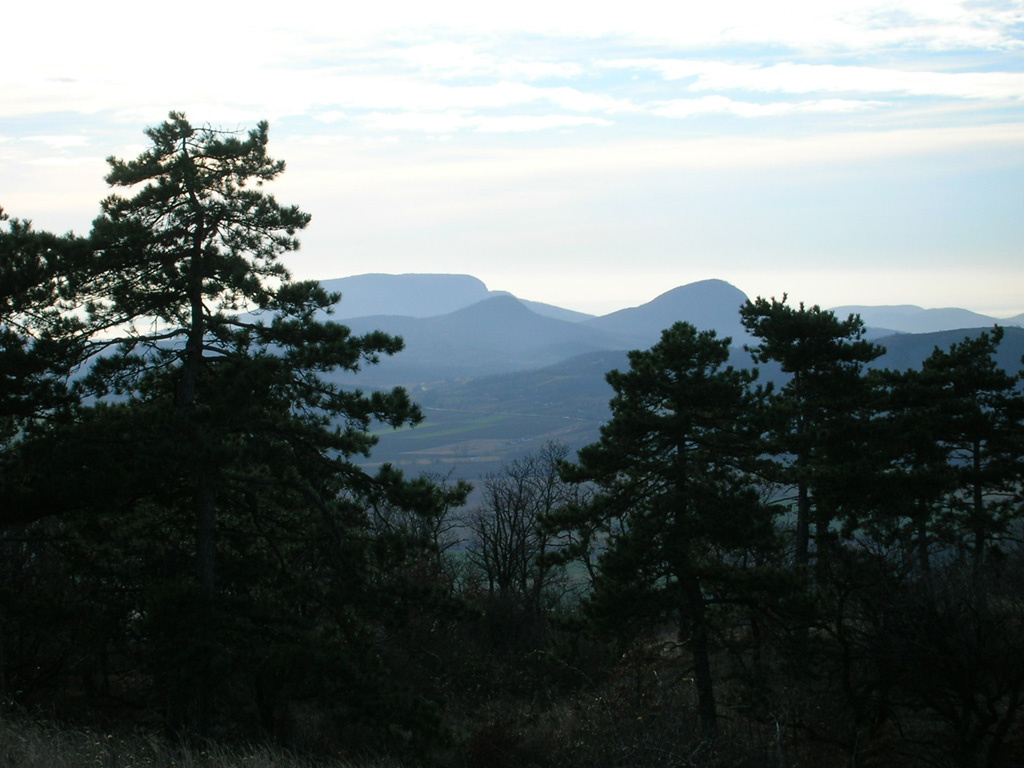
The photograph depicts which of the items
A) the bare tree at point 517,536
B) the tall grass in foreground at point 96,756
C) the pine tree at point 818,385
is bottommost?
the bare tree at point 517,536

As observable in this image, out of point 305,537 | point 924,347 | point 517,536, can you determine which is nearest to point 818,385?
point 305,537

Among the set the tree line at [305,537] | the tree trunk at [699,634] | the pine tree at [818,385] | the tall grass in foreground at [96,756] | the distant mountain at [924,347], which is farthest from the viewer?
the distant mountain at [924,347]

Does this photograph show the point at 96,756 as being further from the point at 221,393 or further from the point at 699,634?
the point at 699,634

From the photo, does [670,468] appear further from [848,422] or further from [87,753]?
[87,753]

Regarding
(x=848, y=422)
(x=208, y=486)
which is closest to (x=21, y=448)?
(x=208, y=486)

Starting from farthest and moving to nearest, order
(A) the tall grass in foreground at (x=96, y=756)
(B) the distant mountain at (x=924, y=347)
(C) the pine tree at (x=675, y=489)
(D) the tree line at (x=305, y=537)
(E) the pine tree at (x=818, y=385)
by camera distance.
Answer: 1. (B) the distant mountain at (x=924, y=347)
2. (E) the pine tree at (x=818, y=385)
3. (C) the pine tree at (x=675, y=489)
4. (D) the tree line at (x=305, y=537)
5. (A) the tall grass in foreground at (x=96, y=756)

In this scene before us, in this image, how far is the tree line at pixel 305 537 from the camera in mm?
11273

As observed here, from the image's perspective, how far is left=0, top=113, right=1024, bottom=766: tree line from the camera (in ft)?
37.0

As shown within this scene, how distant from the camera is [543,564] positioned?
18.4 metres

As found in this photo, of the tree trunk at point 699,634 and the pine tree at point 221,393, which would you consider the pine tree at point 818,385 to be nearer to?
the tree trunk at point 699,634

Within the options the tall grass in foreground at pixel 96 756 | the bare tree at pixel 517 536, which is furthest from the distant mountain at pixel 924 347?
the tall grass in foreground at pixel 96 756

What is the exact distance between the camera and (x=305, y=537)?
12648 mm

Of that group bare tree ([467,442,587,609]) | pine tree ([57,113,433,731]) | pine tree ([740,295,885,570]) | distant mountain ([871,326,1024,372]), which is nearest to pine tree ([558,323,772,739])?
pine tree ([740,295,885,570])

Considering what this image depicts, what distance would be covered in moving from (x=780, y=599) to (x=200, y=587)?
9873mm
